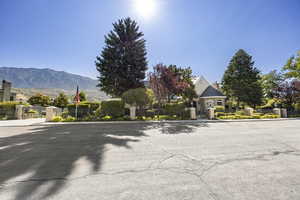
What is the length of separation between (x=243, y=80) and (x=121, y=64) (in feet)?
74.3

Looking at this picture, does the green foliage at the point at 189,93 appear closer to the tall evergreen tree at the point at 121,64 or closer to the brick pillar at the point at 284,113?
the tall evergreen tree at the point at 121,64

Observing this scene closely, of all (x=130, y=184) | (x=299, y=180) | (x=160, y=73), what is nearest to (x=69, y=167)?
(x=130, y=184)

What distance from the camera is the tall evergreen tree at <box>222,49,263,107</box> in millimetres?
25016

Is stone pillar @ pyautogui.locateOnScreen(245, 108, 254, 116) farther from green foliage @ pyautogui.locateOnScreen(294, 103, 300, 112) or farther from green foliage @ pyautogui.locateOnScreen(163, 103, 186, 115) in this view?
green foliage @ pyautogui.locateOnScreen(163, 103, 186, 115)

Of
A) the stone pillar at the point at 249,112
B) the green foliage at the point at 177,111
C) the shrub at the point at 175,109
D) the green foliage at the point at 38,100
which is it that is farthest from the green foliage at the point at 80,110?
the green foliage at the point at 38,100

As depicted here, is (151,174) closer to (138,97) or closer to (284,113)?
(138,97)

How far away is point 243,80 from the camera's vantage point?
84.7 feet

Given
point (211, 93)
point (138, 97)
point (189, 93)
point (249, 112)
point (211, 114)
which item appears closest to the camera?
point (138, 97)

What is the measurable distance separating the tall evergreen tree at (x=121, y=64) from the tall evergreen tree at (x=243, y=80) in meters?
18.5

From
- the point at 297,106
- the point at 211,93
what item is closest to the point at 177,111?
the point at 211,93

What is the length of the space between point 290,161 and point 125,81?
16469 millimetres

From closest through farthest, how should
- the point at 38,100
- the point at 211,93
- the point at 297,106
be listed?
1. the point at 297,106
2. the point at 211,93
3. the point at 38,100

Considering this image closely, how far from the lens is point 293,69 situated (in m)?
28.6

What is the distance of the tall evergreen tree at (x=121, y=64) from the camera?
18.1 m
